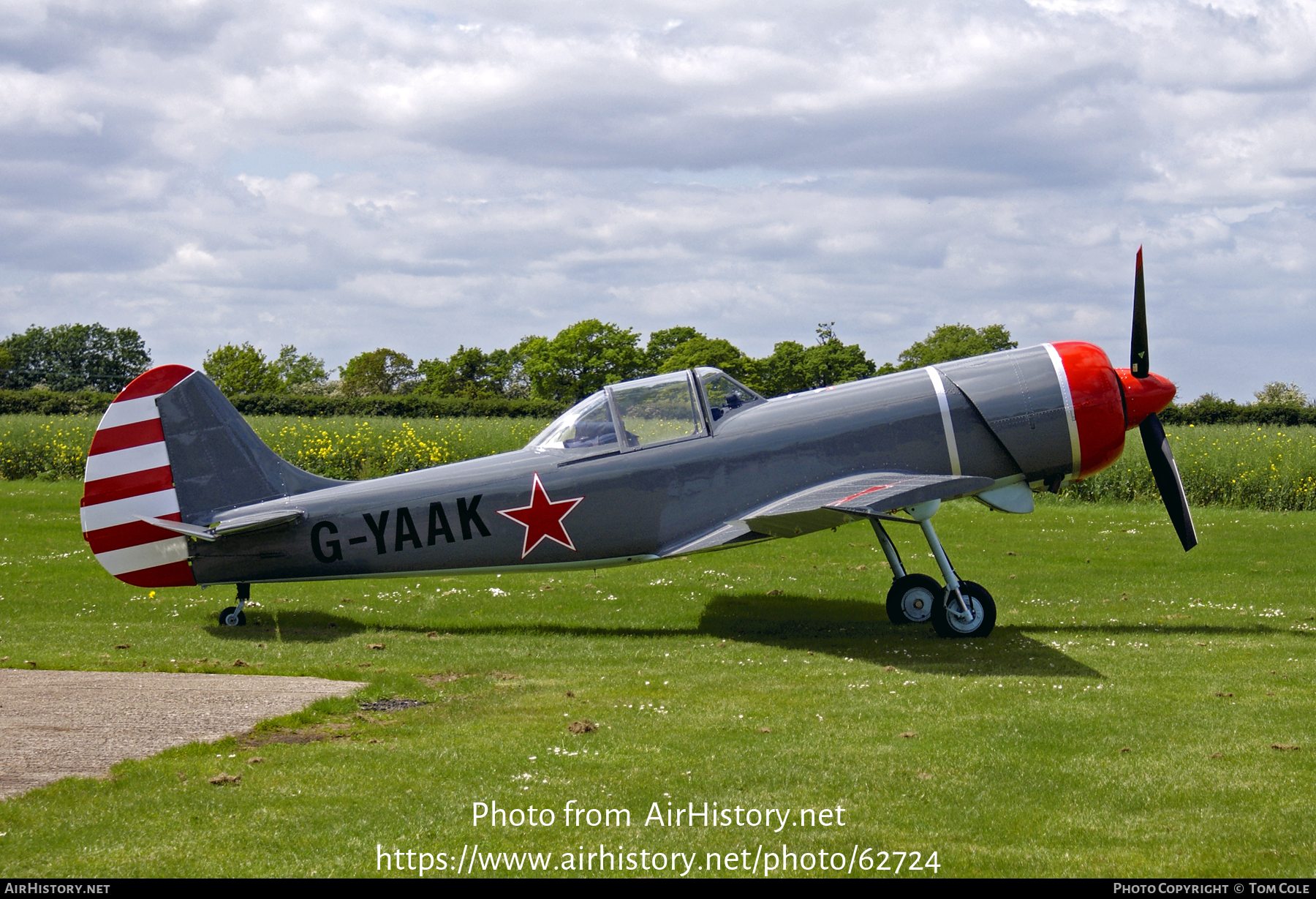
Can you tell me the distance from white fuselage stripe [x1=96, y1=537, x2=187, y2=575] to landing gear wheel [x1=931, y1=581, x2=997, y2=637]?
7838mm

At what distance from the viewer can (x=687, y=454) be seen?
10922 millimetres

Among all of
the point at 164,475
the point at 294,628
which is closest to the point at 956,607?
the point at 294,628

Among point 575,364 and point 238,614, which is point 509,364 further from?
point 238,614

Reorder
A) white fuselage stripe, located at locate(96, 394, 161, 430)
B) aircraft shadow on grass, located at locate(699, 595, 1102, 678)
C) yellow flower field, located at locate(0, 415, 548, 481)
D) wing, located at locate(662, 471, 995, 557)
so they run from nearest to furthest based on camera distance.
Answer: aircraft shadow on grass, located at locate(699, 595, 1102, 678) < wing, located at locate(662, 471, 995, 557) < white fuselage stripe, located at locate(96, 394, 161, 430) < yellow flower field, located at locate(0, 415, 548, 481)

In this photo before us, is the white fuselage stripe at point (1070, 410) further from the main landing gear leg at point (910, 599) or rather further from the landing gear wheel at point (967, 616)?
the main landing gear leg at point (910, 599)

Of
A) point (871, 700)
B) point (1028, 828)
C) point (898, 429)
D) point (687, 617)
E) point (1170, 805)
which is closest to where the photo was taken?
point (1028, 828)

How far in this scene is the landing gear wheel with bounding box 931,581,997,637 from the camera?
10.7 metres

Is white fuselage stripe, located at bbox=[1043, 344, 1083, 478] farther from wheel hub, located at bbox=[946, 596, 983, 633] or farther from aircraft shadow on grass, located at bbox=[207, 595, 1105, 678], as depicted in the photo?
aircraft shadow on grass, located at bbox=[207, 595, 1105, 678]

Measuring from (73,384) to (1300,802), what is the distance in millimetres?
114594

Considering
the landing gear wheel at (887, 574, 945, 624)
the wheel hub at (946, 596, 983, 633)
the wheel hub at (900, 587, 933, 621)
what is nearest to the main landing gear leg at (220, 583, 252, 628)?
the landing gear wheel at (887, 574, 945, 624)

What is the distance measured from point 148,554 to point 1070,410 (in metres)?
9.64

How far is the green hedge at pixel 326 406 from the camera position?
51250 mm
